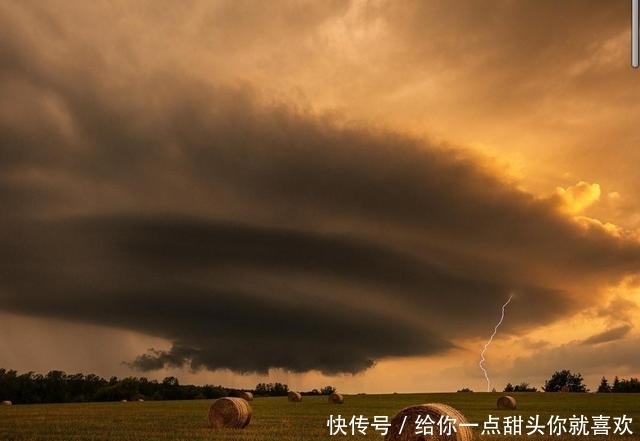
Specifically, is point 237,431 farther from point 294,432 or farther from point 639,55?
point 639,55

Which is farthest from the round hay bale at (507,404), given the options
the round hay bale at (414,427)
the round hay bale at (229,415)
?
the round hay bale at (414,427)

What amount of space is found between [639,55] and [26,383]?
99779mm

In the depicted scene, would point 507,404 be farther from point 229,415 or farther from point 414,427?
point 414,427

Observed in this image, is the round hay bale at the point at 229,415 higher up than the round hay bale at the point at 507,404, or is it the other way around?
the round hay bale at the point at 507,404

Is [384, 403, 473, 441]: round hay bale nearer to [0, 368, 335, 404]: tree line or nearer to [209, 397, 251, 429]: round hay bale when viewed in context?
[209, 397, 251, 429]: round hay bale

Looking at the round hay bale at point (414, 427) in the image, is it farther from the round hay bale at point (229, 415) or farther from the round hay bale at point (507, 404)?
the round hay bale at point (507, 404)

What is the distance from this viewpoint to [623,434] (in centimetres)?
3161

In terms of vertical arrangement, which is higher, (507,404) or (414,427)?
(507,404)

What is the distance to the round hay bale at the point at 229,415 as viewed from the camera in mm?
34156

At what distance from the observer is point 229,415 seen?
34375mm

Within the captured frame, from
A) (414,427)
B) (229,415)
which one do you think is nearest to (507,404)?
(229,415)

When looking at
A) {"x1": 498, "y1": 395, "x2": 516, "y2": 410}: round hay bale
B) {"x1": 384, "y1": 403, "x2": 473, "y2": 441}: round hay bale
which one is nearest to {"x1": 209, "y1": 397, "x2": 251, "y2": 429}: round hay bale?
{"x1": 384, "y1": 403, "x2": 473, "y2": 441}: round hay bale

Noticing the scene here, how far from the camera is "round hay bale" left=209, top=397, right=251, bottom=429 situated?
3416 centimetres

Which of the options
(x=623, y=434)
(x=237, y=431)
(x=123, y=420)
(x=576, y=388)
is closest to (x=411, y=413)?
(x=237, y=431)
